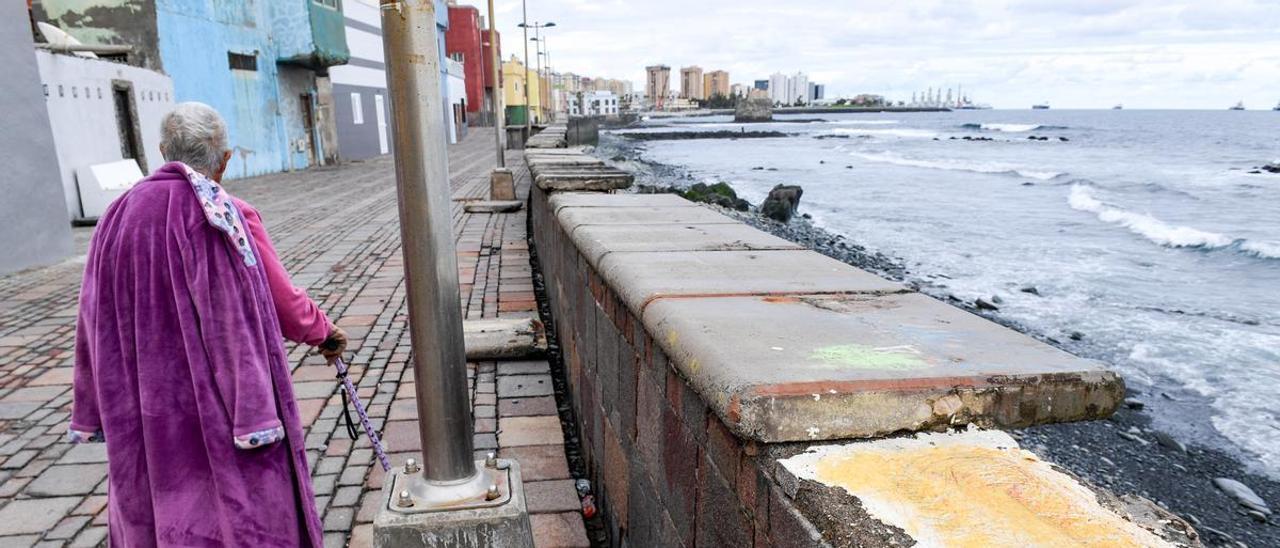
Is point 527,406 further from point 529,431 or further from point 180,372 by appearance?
point 180,372

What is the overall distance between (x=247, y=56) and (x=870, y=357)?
21230mm

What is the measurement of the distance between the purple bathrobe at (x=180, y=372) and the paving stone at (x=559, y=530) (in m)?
1.08

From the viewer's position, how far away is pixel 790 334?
1.57m

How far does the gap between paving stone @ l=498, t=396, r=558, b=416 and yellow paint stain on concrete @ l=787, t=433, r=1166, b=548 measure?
2894mm

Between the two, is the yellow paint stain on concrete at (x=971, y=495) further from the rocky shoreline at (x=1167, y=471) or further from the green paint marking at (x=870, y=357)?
the rocky shoreline at (x=1167, y=471)

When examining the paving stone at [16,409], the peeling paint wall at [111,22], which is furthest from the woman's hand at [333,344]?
the peeling paint wall at [111,22]

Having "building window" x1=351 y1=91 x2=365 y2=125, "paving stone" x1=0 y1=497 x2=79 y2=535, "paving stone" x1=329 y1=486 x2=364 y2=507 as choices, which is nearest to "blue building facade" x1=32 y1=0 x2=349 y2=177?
"building window" x1=351 y1=91 x2=365 y2=125

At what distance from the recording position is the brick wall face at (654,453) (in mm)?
1311

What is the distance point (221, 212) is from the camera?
182 centimetres

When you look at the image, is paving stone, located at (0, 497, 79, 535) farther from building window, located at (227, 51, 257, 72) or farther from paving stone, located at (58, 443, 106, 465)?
building window, located at (227, 51, 257, 72)

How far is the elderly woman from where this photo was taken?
181cm

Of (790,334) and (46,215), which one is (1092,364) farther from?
(46,215)

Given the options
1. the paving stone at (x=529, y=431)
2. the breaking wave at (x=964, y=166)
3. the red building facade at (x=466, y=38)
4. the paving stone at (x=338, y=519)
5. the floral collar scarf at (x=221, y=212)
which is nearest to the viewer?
the floral collar scarf at (x=221, y=212)

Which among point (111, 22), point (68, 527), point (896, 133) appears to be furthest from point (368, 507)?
point (896, 133)
